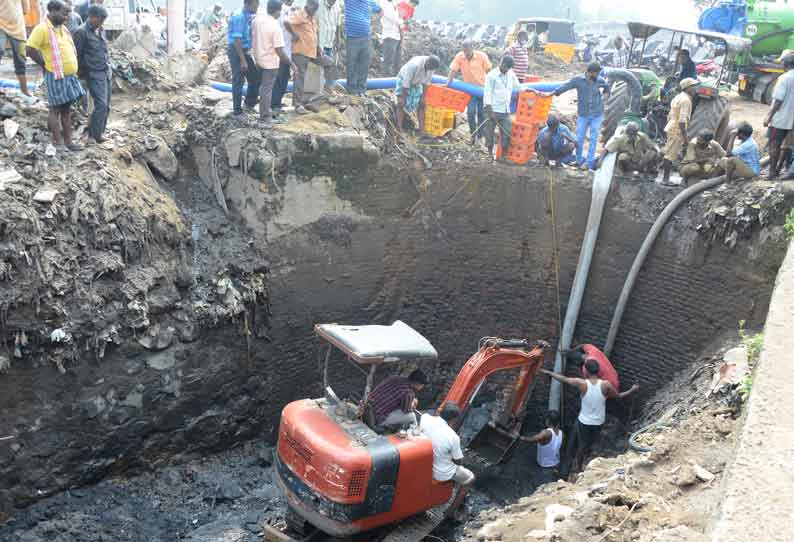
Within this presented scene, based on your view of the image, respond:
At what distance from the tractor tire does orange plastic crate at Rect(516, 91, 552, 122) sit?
2078mm

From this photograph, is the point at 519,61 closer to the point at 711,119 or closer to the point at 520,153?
the point at 520,153

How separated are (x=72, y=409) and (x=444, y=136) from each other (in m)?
6.81

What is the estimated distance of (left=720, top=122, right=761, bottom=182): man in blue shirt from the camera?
936 cm

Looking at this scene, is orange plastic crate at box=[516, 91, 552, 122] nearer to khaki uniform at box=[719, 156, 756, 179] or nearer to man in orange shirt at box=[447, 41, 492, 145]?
man in orange shirt at box=[447, 41, 492, 145]

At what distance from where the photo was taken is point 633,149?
10164mm

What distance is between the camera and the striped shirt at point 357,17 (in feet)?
34.9

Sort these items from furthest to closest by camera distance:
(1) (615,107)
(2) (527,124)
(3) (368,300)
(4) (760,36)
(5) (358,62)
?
(4) (760,36)
(1) (615,107)
(5) (358,62)
(2) (527,124)
(3) (368,300)

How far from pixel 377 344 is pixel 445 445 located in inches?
42.8

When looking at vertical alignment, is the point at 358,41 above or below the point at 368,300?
above

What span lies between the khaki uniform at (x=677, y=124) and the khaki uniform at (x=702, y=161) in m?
0.34

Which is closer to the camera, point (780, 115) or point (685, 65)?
point (780, 115)

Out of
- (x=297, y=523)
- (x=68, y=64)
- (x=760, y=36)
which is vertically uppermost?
(x=760, y=36)

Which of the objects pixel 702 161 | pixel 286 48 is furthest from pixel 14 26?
pixel 702 161

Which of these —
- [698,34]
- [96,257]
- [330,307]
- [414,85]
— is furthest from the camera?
[698,34]
